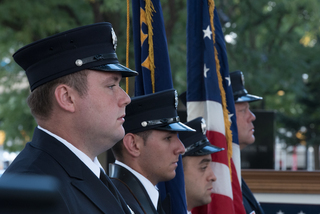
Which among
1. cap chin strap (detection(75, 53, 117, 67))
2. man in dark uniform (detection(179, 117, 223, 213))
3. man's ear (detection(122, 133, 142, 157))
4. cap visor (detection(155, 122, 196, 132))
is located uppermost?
cap chin strap (detection(75, 53, 117, 67))

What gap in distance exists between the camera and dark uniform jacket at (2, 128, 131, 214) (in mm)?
1160

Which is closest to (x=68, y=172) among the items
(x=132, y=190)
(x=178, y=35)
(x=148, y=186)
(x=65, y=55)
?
(x=65, y=55)

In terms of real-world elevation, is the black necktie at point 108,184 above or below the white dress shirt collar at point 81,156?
below

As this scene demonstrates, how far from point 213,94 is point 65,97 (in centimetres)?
192

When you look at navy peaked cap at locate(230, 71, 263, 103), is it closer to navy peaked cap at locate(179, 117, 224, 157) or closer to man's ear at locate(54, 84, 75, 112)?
navy peaked cap at locate(179, 117, 224, 157)

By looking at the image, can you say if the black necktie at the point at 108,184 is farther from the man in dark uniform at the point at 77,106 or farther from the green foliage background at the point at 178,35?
the green foliage background at the point at 178,35

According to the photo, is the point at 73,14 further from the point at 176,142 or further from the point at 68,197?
the point at 68,197

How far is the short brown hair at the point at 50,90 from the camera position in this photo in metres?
1.34

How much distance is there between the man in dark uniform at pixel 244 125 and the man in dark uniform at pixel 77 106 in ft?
7.81

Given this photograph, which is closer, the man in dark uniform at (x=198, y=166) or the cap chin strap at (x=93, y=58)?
the cap chin strap at (x=93, y=58)

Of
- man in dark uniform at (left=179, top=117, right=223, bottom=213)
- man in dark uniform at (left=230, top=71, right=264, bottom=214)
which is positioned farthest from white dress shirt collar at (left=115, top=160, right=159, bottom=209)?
man in dark uniform at (left=230, top=71, right=264, bottom=214)

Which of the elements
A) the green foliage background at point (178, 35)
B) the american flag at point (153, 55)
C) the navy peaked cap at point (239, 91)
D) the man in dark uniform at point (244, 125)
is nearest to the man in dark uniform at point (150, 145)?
the american flag at point (153, 55)

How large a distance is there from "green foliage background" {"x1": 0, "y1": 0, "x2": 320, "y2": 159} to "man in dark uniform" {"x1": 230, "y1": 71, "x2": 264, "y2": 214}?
3.90m

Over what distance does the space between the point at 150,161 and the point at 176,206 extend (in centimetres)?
41
